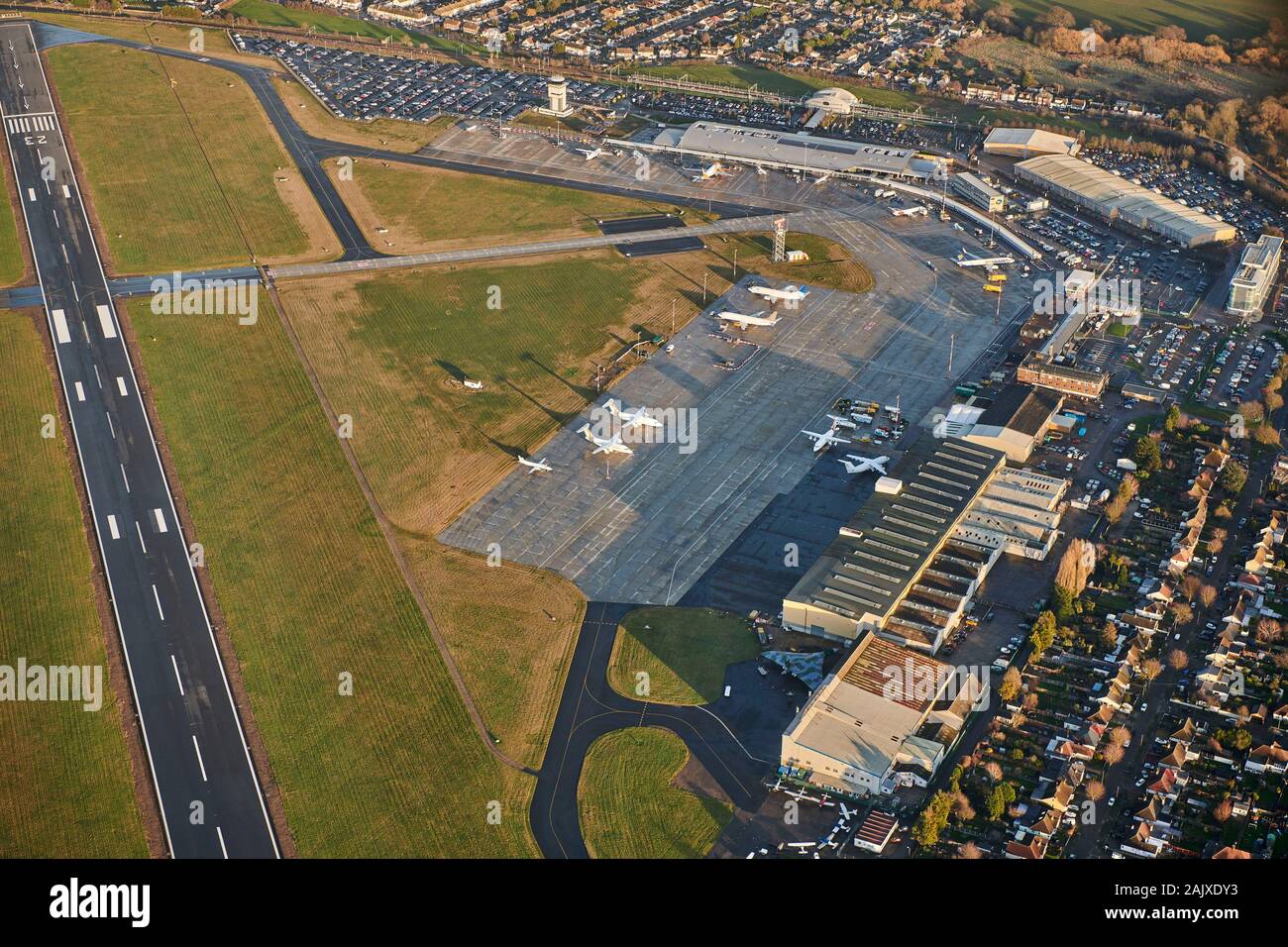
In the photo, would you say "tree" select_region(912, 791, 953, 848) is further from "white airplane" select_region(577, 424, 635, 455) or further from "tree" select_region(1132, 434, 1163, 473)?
"white airplane" select_region(577, 424, 635, 455)

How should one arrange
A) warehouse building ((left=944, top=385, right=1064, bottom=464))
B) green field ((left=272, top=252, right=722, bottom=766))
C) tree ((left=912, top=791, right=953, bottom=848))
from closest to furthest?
tree ((left=912, top=791, right=953, bottom=848))
green field ((left=272, top=252, right=722, bottom=766))
warehouse building ((left=944, top=385, right=1064, bottom=464))

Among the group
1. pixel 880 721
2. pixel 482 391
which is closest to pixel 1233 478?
pixel 880 721

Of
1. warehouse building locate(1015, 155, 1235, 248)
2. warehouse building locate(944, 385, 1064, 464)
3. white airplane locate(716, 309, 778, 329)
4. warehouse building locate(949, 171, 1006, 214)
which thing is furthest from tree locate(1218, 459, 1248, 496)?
warehouse building locate(949, 171, 1006, 214)

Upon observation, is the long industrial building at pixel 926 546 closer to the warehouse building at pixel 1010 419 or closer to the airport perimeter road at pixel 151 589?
the warehouse building at pixel 1010 419

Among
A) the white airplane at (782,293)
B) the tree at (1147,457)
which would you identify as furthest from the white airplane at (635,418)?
the tree at (1147,457)

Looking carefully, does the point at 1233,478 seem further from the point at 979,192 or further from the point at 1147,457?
the point at 979,192

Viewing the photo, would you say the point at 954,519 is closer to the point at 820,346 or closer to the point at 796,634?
the point at 796,634
